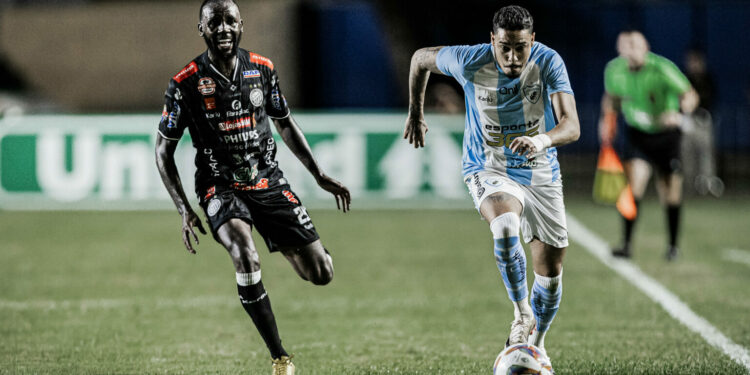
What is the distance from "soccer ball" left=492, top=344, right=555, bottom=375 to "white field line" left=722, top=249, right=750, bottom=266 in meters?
5.60

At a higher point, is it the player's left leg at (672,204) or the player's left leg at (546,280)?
the player's left leg at (546,280)

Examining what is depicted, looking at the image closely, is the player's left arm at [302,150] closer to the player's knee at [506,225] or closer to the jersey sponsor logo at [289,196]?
the jersey sponsor logo at [289,196]

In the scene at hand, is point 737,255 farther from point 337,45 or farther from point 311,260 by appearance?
point 337,45

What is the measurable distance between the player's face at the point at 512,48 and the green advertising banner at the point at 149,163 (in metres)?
8.94

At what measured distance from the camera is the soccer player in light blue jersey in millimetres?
4906

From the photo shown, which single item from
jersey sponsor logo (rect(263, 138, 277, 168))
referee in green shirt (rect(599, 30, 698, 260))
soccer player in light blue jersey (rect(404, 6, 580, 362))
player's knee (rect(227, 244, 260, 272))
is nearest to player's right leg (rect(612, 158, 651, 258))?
referee in green shirt (rect(599, 30, 698, 260))

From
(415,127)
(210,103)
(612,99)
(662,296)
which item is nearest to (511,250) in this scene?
(415,127)

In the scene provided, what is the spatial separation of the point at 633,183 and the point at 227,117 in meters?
6.05

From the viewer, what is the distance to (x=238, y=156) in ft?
17.1

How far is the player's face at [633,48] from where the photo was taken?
932 cm

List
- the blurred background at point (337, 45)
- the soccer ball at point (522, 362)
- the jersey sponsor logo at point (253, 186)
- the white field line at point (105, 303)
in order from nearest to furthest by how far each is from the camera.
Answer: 1. the soccer ball at point (522, 362)
2. the jersey sponsor logo at point (253, 186)
3. the white field line at point (105, 303)
4. the blurred background at point (337, 45)

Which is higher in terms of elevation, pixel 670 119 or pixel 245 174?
pixel 245 174

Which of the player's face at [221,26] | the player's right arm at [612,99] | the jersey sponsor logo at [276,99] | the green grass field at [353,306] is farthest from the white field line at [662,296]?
the player's face at [221,26]

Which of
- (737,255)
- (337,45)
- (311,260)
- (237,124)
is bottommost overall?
(737,255)
